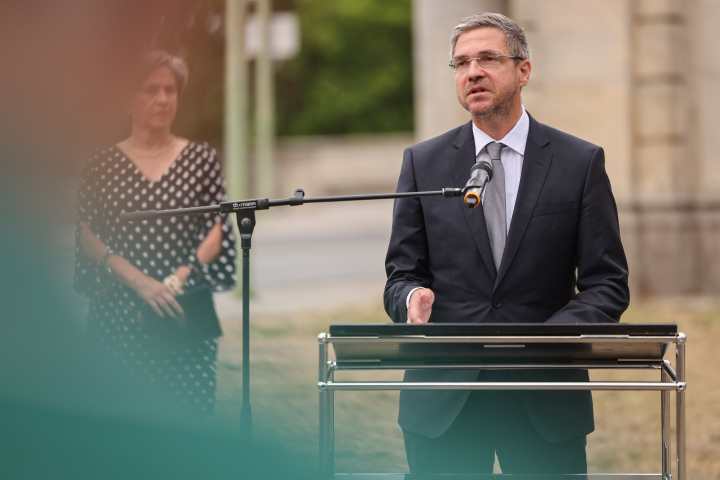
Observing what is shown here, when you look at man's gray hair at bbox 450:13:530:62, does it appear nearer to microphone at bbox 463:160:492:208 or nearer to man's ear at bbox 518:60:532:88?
man's ear at bbox 518:60:532:88

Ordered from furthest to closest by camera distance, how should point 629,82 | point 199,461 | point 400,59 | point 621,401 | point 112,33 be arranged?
point 400,59, point 629,82, point 621,401, point 112,33, point 199,461

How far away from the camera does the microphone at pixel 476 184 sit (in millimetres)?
2516

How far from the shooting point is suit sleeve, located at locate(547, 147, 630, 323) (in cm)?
283

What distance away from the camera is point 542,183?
9.73 feet

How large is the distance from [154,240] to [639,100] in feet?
25.8

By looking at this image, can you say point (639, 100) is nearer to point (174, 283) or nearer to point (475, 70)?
point (174, 283)

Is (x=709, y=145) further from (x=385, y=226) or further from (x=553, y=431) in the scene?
(x=385, y=226)

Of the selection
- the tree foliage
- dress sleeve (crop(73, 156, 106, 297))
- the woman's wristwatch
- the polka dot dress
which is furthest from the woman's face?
the tree foliage

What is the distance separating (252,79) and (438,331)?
2445cm

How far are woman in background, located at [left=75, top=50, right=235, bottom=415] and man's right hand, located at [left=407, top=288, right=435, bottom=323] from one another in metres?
1.32

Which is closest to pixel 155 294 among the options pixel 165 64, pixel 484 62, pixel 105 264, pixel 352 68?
pixel 105 264

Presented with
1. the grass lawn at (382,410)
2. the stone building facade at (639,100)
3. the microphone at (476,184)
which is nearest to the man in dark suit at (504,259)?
the microphone at (476,184)

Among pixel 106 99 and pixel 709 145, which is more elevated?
pixel 709 145

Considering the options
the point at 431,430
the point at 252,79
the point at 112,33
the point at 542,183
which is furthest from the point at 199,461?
the point at 252,79
